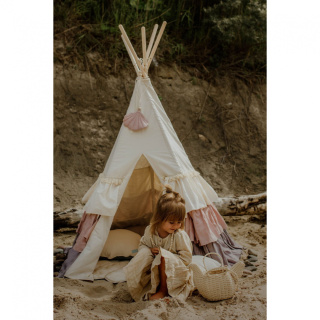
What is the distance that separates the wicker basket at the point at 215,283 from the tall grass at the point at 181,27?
2.62 meters

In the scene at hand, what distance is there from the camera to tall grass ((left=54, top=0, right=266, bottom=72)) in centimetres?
423

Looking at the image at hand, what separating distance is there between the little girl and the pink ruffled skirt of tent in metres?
0.48

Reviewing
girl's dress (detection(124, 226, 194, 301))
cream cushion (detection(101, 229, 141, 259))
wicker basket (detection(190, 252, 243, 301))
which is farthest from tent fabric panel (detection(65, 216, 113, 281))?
wicker basket (detection(190, 252, 243, 301))

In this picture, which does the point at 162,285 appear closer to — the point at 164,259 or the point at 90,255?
the point at 164,259

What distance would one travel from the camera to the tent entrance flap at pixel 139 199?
373cm

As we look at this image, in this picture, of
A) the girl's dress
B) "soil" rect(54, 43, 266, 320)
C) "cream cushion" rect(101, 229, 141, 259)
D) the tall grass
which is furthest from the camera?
"soil" rect(54, 43, 266, 320)

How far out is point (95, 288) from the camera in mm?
2848

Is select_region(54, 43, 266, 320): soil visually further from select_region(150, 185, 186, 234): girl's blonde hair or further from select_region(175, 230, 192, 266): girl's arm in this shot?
select_region(150, 185, 186, 234): girl's blonde hair

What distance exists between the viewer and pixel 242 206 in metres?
4.07

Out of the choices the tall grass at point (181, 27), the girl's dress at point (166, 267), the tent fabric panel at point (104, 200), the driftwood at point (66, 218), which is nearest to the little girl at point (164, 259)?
the girl's dress at point (166, 267)

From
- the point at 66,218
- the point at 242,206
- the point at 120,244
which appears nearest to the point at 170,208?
the point at 120,244

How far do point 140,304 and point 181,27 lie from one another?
3.70 metres

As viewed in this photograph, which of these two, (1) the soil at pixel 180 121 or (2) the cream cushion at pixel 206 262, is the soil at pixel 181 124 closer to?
(1) the soil at pixel 180 121

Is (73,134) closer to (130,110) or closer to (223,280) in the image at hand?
(130,110)
